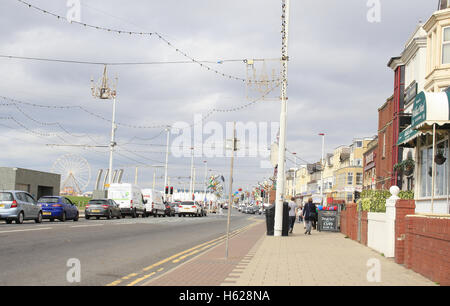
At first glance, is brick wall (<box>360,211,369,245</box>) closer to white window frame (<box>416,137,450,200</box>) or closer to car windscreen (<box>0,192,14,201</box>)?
white window frame (<box>416,137,450,200</box>)

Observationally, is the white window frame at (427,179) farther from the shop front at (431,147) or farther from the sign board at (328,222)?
the sign board at (328,222)

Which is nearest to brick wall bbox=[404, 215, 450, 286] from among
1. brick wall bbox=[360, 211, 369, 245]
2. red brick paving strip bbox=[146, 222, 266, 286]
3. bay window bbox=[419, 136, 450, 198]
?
red brick paving strip bbox=[146, 222, 266, 286]

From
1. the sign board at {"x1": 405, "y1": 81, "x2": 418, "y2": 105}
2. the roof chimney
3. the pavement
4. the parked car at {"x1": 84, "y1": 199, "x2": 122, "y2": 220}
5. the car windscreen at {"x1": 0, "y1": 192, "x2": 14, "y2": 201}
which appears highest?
the roof chimney

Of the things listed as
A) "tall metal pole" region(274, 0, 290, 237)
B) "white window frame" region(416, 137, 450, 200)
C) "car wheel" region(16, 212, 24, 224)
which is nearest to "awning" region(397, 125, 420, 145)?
"white window frame" region(416, 137, 450, 200)

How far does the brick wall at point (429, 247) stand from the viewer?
890 cm

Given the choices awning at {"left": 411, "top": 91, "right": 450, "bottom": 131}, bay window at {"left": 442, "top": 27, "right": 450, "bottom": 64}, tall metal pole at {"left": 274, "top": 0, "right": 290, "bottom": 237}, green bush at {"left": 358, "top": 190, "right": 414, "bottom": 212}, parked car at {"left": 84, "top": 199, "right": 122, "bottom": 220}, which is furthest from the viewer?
parked car at {"left": 84, "top": 199, "right": 122, "bottom": 220}

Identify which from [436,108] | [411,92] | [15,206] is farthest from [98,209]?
[436,108]

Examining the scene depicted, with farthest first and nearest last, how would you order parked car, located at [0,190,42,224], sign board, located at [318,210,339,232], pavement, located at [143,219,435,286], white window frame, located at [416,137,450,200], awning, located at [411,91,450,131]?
1. sign board, located at [318,210,339,232]
2. parked car, located at [0,190,42,224]
3. white window frame, located at [416,137,450,200]
4. awning, located at [411,91,450,131]
5. pavement, located at [143,219,435,286]

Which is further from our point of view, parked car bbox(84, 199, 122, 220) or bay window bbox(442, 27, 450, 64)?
parked car bbox(84, 199, 122, 220)

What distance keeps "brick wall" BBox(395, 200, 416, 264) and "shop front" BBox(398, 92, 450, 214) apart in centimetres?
68

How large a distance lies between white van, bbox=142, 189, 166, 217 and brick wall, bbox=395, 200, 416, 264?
38.4 metres

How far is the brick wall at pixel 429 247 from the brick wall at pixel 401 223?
1.43ft

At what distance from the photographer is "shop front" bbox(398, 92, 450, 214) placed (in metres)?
15.0

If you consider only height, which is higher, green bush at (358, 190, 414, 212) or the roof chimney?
the roof chimney
